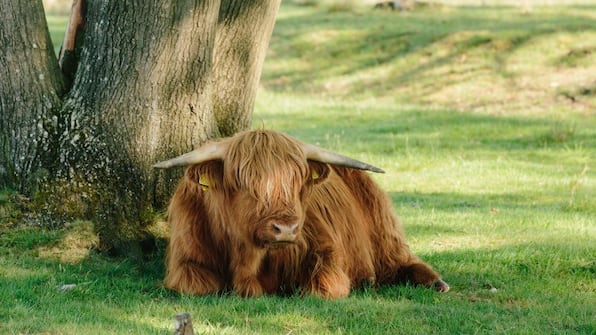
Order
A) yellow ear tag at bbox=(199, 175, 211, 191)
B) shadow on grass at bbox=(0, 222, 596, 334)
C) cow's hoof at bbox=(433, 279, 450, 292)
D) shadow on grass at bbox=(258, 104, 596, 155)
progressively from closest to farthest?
shadow on grass at bbox=(0, 222, 596, 334) < yellow ear tag at bbox=(199, 175, 211, 191) < cow's hoof at bbox=(433, 279, 450, 292) < shadow on grass at bbox=(258, 104, 596, 155)

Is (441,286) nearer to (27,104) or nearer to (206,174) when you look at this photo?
(206,174)

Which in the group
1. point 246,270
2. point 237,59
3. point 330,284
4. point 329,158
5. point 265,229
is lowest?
point 330,284

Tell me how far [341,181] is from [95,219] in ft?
5.94

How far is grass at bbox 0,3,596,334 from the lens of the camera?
5.55 metres

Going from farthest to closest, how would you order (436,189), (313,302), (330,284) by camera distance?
(436,189) < (330,284) < (313,302)

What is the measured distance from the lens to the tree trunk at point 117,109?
271 inches

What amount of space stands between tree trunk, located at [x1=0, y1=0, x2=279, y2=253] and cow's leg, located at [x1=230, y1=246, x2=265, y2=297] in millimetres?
1272

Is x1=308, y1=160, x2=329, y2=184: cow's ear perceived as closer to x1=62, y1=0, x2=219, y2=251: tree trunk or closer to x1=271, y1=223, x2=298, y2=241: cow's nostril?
x1=271, y1=223, x2=298, y2=241: cow's nostril

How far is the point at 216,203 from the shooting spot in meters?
6.13

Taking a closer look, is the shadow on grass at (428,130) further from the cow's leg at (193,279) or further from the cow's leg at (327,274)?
the cow's leg at (193,279)

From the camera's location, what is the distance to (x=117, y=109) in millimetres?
6906

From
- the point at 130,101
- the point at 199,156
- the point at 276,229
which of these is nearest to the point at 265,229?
the point at 276,229

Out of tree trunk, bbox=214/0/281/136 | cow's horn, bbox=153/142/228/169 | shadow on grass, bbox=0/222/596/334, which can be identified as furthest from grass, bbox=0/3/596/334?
tree trunk, bbox=214/0/281/136

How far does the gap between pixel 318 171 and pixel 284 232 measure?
77cm
